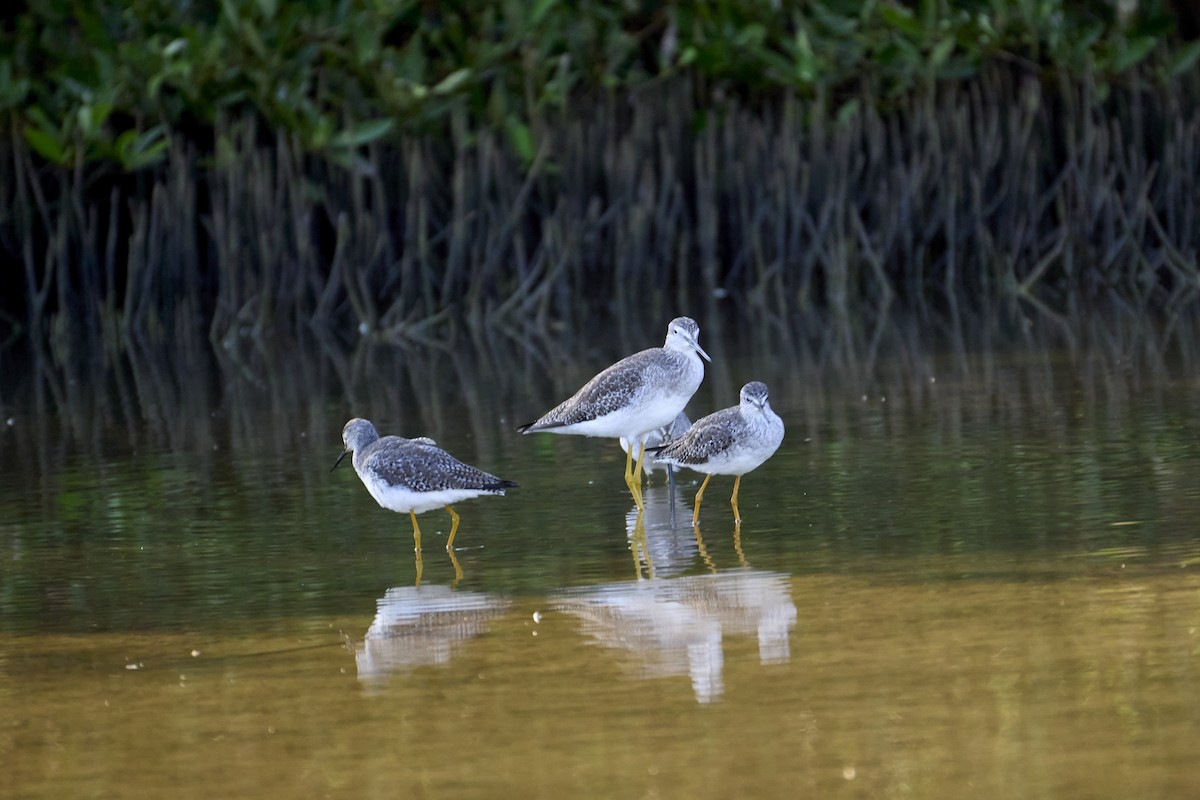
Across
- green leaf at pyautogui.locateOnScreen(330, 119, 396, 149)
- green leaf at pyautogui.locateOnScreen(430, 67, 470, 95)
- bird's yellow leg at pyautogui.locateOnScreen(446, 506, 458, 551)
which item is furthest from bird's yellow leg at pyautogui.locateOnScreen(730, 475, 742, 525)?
green leaf at pyautogui.locateOnScreen(430, 67, 470, 95)

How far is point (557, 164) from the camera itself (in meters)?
17.4

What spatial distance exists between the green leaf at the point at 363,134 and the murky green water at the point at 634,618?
665cm

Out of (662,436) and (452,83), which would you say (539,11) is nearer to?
(452,83)

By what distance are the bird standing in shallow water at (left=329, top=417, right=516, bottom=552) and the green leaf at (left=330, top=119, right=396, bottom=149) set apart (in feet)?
30.1

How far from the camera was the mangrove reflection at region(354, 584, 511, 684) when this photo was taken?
5.43 meters

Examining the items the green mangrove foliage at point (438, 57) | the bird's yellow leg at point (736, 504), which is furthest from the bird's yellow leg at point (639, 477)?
the green mangrove foliage at point (438, 57)

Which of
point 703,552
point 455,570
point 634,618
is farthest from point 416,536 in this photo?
point 634,618

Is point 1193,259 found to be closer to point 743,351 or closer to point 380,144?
point 743,351

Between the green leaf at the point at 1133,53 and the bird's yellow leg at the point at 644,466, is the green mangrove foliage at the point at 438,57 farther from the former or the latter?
the bird's yellow leg at the point at 644,466

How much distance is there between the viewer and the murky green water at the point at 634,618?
4422 mm

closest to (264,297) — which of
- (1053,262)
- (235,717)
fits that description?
(1053,262)

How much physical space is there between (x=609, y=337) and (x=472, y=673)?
922 centimetres

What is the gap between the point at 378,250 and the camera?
16188mm

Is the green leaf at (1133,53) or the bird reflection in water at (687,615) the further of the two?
the green leaf at (1133,53)
